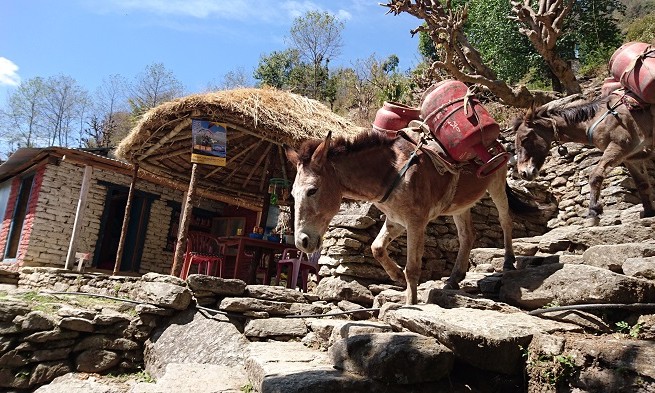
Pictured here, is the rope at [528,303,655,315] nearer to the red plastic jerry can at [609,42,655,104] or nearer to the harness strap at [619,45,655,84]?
the red plastic jerry can at [609,42,655,104]

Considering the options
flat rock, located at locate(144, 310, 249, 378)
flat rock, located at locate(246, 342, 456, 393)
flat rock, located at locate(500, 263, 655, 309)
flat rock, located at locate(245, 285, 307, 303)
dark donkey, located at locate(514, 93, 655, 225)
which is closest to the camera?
flat rock, located at locate(246, 342, 456, 393)

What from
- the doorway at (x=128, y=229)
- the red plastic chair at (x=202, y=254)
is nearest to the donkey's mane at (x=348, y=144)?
the red plastic chair at (x=202, y=254)

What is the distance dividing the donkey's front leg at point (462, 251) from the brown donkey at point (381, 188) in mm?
313

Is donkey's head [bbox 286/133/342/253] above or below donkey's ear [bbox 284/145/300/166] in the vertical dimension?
below

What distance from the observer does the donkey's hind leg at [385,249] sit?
12.6ft

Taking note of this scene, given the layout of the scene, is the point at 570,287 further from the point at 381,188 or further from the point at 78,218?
the point at 78,218

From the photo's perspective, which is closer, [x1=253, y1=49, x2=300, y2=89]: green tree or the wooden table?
the wooden table

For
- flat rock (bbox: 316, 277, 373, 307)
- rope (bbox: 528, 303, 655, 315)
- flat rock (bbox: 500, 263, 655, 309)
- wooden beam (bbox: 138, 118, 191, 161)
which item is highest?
wooden beam (bbox: 138, 118, 191, 161)

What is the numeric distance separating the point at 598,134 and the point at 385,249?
122 inches

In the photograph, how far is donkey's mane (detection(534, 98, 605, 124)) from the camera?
524cm

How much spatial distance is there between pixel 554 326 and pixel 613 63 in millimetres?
3709

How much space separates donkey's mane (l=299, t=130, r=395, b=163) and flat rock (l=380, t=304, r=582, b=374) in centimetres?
136

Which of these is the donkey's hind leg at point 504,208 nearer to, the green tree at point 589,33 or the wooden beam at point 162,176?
the wooden beam at point 162,176

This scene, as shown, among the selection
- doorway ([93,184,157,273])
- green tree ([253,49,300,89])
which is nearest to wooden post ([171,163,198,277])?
doorway ([93,184,157,273])
